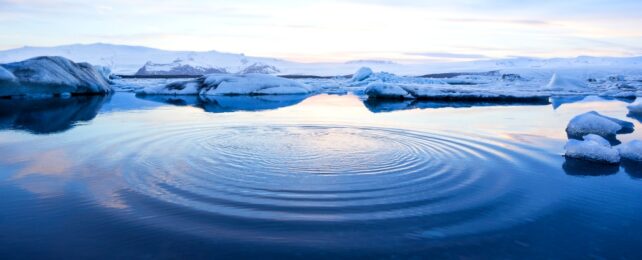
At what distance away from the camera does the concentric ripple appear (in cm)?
355

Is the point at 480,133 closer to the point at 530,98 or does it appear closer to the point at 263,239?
the point at 263,239

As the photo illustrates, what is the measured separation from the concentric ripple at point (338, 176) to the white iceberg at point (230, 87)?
44.7 ft

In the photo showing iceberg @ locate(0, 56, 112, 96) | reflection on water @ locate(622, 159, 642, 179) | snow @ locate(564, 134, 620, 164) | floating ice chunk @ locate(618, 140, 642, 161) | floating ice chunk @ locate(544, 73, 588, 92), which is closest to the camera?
reflection on water @ locate(622, 159, 642, 179)

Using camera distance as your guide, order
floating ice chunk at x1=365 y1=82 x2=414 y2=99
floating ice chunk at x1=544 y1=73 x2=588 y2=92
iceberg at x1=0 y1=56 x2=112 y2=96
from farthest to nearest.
A: 1. floating ice chunk at x1=544 y1=73 x2=588 y2=92
2. floating ice chunk at x1=365 y1=82 x2=414 y2=99
3. iceberg at x1=0 y1=56 x2=112 y2=96

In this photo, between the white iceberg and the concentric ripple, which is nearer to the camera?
the concentric ripple

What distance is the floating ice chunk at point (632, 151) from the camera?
227 inches

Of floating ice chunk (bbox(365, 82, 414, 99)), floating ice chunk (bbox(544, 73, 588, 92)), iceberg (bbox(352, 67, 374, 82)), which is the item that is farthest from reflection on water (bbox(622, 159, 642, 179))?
iceberg (bbox(352, 67, 374, 82))

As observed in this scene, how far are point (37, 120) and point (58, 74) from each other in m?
10.4

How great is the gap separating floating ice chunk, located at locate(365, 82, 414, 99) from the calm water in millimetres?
10893

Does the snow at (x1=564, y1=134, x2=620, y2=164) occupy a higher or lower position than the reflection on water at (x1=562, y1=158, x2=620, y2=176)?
higher

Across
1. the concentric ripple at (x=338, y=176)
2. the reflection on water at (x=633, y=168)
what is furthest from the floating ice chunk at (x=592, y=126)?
the reflection on water at (x=633, y=168)

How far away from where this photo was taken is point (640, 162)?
18.7ft

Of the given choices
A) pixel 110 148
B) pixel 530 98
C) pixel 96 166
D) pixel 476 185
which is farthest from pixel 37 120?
pixel 530 98

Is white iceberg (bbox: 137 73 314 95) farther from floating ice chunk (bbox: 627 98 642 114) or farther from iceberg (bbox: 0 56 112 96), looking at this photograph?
floating ice chunk (bbox: 627 98 642 114)
